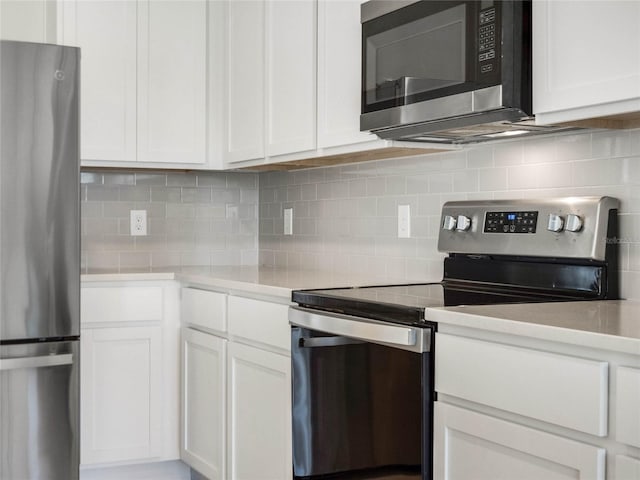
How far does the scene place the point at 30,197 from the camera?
8.48 feet

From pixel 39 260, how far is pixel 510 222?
1.47 metres

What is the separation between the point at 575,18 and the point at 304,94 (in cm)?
122

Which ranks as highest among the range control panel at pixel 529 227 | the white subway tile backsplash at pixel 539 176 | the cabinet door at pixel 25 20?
the cabinet door at pixel 25 20

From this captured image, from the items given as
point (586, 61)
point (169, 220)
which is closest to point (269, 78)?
point (169, 220)

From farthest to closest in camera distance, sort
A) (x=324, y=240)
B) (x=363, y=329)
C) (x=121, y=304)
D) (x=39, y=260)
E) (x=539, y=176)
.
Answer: (x=324, y=240)
(x=121, y=304)
(x=39, y=260)
(x=539, y=176)
(x=363, y=329)

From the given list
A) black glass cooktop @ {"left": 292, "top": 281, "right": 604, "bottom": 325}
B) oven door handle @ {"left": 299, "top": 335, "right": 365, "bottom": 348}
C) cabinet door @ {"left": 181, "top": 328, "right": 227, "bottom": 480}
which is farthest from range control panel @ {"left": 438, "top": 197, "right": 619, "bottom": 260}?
cabinet door @ {"left": 181, "top": 328, "right": 227, "bottom": 480}

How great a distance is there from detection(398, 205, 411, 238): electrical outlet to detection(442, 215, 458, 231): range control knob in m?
0.31

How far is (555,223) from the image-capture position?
2141mm

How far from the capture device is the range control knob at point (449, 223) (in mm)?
2516

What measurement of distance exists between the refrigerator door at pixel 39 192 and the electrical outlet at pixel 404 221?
1.10 meters

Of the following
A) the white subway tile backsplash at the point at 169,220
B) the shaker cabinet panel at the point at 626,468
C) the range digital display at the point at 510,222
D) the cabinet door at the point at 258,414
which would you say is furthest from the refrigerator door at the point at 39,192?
the shaker cabinet panel at the point at 626,468

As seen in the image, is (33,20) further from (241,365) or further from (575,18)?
(575,18)

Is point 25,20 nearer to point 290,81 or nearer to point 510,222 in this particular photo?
point 290,81

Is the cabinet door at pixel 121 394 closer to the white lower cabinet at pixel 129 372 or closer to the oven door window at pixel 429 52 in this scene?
the white lower cabinet at pixel 129 372
